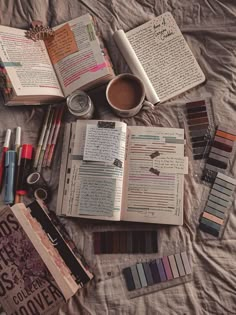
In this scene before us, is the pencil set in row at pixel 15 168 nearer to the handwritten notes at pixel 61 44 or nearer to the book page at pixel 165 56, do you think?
the handwritten notes at pixel 61 44

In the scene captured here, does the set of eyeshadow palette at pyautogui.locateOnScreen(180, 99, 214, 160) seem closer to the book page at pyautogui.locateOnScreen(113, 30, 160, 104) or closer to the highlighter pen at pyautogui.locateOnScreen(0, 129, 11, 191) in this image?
the book page at pyautogui.locateOnScreen(113, 30, 160, 104)

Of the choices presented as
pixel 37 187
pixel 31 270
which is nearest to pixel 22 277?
pixel 31 270

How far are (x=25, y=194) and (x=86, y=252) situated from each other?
0.71ft

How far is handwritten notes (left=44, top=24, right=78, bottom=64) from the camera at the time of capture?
925 millimetres

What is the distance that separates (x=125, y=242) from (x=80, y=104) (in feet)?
1.22

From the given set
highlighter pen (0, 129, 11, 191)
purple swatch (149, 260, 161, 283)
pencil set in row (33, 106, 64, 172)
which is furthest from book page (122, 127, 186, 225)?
highlighter pen (0, 129, 11, 191)

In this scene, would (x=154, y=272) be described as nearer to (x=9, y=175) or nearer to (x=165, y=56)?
(x=9, y=175)

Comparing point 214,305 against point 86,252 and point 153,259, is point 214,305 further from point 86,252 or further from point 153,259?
point 86,252

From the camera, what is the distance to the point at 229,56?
0.95 metres

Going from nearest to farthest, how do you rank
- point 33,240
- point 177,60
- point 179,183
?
point 33,240, point 179,183, point 177,60

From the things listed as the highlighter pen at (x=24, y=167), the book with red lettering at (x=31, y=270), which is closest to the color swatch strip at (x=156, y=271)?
the book with red lettering at (x=31, y=270)

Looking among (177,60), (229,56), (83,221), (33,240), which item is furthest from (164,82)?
(33,240)

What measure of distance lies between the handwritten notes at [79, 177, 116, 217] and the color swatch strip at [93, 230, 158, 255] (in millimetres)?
61

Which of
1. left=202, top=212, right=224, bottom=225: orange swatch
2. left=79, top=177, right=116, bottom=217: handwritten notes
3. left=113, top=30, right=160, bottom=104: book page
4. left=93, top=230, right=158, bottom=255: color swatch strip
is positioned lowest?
left=93, top=230, right=158, bottom=255: color swatch strip
